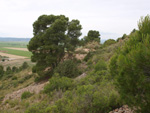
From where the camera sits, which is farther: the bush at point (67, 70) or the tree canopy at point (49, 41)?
the tree canopy at point (49, 41)

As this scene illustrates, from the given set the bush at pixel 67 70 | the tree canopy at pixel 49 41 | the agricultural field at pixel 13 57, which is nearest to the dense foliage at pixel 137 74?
the bush at pixel 67 70

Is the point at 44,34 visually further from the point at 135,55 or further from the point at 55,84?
the point at 135,55

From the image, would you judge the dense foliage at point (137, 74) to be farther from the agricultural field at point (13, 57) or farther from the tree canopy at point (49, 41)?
the agricultural field at point (13, 57)

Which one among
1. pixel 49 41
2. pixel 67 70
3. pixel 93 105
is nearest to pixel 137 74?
pixel 93 105

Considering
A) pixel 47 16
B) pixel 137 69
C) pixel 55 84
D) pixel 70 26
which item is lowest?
pixel 55 84

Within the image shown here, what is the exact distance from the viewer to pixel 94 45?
2053 centimetres

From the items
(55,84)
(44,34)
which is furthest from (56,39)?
(55,84)

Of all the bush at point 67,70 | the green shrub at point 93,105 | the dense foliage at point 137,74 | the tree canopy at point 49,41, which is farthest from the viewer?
the tree canopy at point 49,41

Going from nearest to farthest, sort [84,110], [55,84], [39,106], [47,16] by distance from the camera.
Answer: [84,110] < [39,106] < [55,84] < [47,16]

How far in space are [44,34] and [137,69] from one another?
1262 cm

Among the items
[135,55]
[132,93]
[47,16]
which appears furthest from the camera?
[47,16]

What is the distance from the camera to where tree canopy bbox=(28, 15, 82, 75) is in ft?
45.3

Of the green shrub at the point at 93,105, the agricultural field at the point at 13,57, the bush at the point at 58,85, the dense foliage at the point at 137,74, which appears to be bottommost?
the agricultural field at the point at 13,57

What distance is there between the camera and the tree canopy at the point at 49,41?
1380 cm
